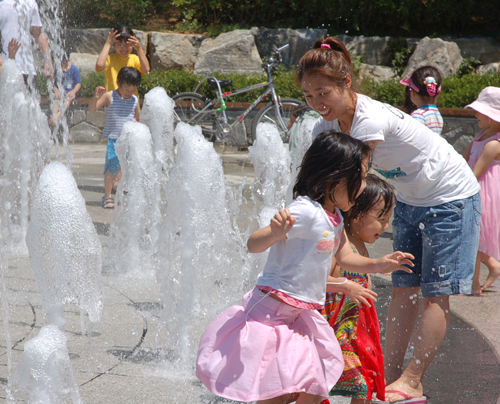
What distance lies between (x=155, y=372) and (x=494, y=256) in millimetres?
2691

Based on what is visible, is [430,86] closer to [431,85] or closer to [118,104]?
[431,85]

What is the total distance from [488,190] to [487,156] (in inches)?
12.6

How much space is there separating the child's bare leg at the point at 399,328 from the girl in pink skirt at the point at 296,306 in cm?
70

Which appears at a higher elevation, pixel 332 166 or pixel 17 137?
pixel 332 166

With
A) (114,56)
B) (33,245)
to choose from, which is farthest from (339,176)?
(114,56)

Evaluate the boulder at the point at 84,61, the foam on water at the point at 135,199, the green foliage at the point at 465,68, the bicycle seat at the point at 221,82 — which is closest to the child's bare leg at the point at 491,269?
the foam on water at the point at 135,199

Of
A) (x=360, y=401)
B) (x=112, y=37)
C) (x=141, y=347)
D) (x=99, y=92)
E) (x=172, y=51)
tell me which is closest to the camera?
(x=360, y=401)

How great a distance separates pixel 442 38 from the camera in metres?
12.5

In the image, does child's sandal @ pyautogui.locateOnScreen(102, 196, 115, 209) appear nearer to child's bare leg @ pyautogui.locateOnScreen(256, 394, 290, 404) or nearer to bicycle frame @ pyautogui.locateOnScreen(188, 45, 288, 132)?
bicycle frame @ pyautogui.locateOnScreen(188, 45, 288, 132)

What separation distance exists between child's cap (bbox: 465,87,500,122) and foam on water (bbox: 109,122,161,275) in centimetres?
242

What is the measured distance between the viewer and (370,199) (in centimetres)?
251

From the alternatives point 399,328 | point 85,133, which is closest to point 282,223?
point 399,328

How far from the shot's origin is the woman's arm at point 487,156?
4.16 meters

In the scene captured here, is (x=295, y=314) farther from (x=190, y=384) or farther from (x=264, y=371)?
(x=190, y=384)
